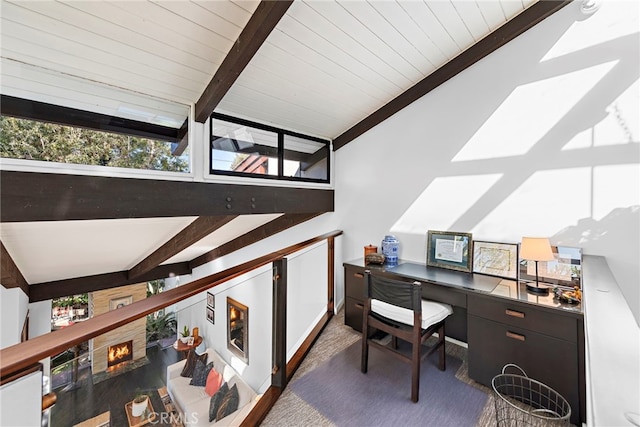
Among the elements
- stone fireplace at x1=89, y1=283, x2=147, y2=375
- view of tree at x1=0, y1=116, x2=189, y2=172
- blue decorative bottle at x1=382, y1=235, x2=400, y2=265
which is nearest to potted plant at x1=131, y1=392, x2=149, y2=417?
stone fireplace at x1=89, y1=283, x2=147, y2=375

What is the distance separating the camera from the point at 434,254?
294 cm

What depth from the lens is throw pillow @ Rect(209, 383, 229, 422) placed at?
1.44 m

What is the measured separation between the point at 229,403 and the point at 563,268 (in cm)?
267

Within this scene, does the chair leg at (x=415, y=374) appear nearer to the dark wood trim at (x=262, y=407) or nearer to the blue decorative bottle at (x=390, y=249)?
the dark wood trim at (x=262, y=407)

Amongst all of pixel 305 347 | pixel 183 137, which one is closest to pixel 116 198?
pixel 183 137

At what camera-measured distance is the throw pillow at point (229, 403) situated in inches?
59.0

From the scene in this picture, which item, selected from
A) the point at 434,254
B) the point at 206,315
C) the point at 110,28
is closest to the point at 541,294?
the point at 434,254

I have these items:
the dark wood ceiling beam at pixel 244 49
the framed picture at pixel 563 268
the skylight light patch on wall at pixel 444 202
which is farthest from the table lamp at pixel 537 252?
the dark wood ceiling beam at pixel 244 49

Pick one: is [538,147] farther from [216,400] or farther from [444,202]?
[216,400]

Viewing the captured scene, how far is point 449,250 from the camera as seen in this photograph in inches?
111

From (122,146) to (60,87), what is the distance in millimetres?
567

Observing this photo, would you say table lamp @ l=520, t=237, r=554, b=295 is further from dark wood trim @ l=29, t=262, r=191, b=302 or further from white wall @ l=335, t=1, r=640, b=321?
dark wood trim @ l=29, t=262, r=191, b=302

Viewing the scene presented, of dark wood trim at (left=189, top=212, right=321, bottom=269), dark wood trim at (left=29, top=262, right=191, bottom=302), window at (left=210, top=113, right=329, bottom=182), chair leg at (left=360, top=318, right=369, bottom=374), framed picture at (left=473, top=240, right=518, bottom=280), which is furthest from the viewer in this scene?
dark wood trim at (left=189, top=212, right=321, bottom=269)

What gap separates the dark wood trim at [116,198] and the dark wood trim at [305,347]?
146 cm
